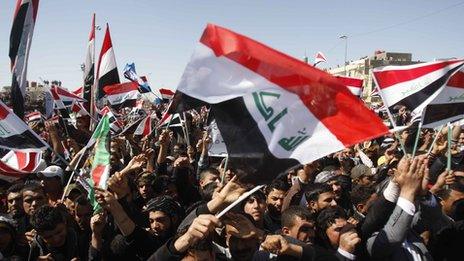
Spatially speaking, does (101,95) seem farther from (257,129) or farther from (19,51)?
(257,129)

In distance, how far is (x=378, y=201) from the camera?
3213mm

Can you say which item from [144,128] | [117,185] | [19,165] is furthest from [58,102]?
[117,185]

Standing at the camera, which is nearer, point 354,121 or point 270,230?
point 354,121

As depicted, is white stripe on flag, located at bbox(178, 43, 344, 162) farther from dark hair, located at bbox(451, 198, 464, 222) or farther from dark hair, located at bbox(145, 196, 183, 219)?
dark hair, located at bbox(451, 198, 464, 222)

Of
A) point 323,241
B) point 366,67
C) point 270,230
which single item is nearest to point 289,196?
point 270,230

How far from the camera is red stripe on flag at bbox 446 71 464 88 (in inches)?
166

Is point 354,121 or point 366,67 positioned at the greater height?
point 354,121

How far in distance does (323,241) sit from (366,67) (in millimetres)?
61928

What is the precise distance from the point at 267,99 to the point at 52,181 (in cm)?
391

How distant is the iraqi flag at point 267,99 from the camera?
2439mm

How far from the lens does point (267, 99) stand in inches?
98.7

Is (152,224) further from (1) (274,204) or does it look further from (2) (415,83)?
(2) (415,83)

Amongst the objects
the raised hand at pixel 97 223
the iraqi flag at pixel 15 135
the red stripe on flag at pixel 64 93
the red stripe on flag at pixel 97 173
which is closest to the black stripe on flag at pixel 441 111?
the raised hand at pixel 97 223

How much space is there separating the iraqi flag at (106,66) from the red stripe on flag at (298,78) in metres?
6.54
